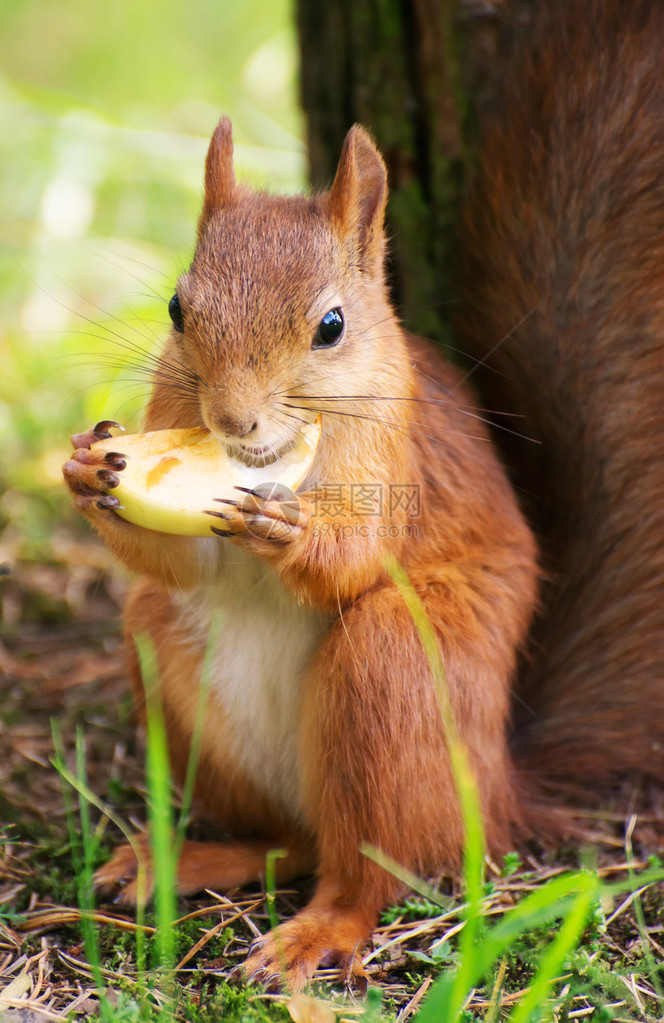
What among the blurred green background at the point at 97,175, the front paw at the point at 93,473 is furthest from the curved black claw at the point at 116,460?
the blurred green background at the point at 97,175

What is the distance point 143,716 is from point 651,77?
1.36 m

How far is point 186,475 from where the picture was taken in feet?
4.61

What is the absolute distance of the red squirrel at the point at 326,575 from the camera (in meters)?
1.40

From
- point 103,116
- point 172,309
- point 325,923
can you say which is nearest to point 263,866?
point 325,923

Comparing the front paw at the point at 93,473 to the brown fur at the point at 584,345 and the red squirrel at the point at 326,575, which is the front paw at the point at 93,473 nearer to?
the red squirrel at the point at 326,575

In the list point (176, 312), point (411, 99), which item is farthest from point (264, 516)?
point (411, 99)

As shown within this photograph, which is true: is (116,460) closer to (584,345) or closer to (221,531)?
(221,531)

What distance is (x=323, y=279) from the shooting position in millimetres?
1448

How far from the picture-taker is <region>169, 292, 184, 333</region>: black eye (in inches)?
57.3

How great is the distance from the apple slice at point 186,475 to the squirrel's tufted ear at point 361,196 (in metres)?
0.33

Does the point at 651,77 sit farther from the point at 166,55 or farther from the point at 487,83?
the point at 166,55

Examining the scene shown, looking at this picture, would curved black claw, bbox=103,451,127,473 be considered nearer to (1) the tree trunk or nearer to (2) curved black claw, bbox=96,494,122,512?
(2) curved black claw, bbox=96,494,122,512

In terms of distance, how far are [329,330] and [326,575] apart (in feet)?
1.19

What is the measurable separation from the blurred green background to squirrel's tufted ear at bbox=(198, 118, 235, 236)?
760mm
